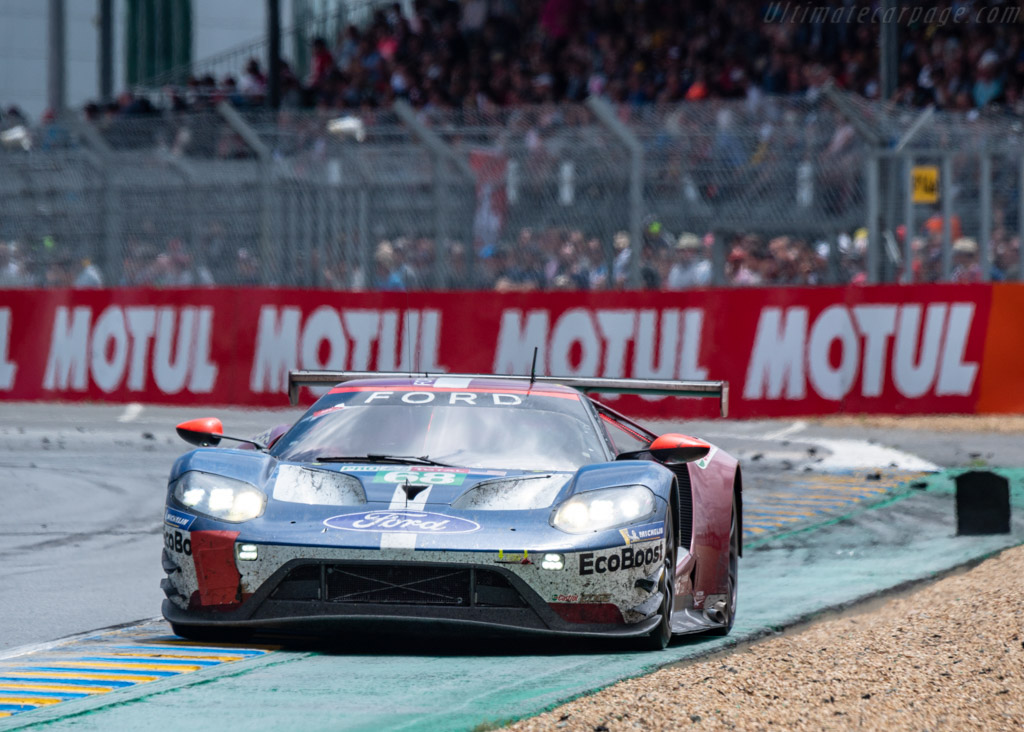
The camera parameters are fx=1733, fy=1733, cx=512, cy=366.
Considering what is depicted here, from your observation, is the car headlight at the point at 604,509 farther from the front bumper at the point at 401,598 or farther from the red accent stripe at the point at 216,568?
the red accent stripe at the point at 216,568

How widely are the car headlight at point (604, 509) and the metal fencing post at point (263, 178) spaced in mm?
12786

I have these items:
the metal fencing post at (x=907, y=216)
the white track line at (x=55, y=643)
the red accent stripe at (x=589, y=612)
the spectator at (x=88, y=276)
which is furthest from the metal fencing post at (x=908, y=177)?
the red accent stripe at (x=589, y=612)

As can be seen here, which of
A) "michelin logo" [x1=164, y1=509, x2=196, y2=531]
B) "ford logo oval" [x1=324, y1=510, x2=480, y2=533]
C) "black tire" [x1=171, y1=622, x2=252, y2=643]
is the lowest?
"black tire" [x1=171, y1=622, x2=252, y2=643]

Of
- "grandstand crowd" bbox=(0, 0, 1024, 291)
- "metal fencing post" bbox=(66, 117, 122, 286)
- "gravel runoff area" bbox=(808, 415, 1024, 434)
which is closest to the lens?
"gravel runoff area" bbox=(808, 415, 1024, 434)

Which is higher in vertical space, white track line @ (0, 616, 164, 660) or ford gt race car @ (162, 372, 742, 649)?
ford gt race car @ (162, 372, 742, 649)

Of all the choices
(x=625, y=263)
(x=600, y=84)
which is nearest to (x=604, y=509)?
(x=625, y=263)

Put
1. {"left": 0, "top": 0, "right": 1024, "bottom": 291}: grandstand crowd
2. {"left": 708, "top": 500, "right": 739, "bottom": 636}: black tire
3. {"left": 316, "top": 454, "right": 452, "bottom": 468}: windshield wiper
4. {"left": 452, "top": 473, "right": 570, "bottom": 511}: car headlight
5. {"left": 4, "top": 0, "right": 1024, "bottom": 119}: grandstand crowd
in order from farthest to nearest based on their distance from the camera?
{"left": 4, "top": 0, "right": 1024, "bottom": 119}: grandstand crowd → {"left": 0, "top": 0, "right": 1024, "bottom": 291}: grandstand crowd → {"left": 708, "top": 500, "right": 739, "bottom": 636}: black tire → {"left": 316, "top": 454, "right": 452, "bottom": 468}: windshield wiper → {"left": 452, "top": 473, "right": 570, "bottom": 511}: car headlight

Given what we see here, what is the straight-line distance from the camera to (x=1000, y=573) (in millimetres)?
7875

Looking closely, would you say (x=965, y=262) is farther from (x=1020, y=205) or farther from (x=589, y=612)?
(x=589, y=612)

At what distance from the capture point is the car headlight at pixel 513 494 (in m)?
5.82

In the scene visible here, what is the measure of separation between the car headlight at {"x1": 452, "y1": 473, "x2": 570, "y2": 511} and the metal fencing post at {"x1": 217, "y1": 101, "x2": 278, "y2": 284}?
12.6 meters

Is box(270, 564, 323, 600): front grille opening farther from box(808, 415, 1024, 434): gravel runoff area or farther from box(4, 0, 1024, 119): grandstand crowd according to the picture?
box(4, 0, 1024, 119): grandstand crowd

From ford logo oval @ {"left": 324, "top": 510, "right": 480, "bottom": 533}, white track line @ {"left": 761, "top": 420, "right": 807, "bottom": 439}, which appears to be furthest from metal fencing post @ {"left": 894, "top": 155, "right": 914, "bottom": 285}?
ford logo oval @ {"left": 324, "top": 510, "right": 480, "bottom": 533}

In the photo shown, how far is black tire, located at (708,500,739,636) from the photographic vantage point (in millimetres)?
6750
